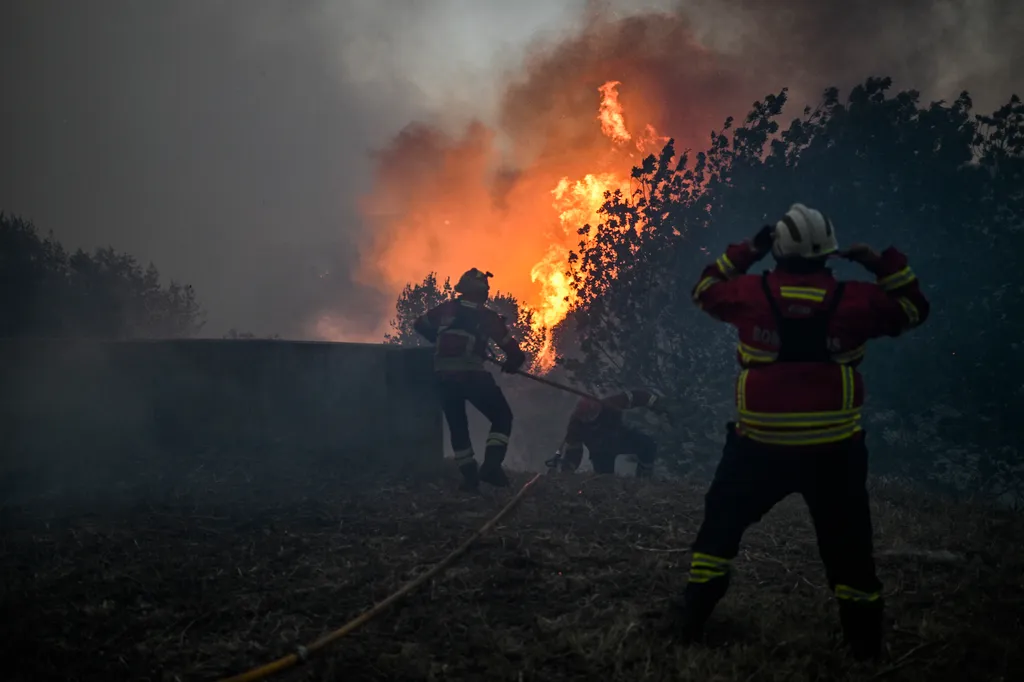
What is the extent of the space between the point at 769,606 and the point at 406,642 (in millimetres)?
2225

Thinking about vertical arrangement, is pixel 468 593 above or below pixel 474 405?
below

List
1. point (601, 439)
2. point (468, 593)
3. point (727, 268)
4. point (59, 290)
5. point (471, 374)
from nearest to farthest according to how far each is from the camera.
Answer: point (727, 268) < point (468, 593) < point (471, 374) < point (601, 439) < point (59, 290)

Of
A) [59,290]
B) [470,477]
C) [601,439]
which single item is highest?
[59,290]

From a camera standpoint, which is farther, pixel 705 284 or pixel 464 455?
pixel 464 455

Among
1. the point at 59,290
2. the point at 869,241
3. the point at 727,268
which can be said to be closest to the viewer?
the point at 727,268

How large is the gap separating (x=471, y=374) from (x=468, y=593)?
12.6ft

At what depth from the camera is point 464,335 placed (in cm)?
790

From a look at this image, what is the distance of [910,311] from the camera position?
10.5 ft

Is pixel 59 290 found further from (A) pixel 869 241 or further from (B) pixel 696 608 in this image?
(B) pixel 696 608

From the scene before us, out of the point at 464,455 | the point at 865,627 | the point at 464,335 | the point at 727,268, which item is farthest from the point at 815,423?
the point at 464,335

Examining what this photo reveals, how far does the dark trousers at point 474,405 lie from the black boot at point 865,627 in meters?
4.74

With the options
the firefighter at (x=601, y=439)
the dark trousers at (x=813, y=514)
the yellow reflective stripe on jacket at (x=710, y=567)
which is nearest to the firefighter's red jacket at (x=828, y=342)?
the dark trousers at (x=813, y=514)

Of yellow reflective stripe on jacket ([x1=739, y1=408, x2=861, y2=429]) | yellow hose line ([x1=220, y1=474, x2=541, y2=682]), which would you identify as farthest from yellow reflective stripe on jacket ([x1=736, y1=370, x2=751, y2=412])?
yellow hose line ([x1=220, y1=474, x2=541, y2=682])

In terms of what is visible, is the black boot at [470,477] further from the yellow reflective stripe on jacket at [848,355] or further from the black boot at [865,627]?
the yellow reflective stripe on jacket at [848,355]
